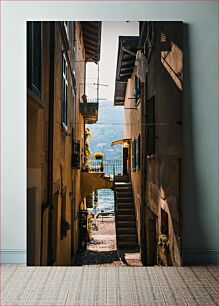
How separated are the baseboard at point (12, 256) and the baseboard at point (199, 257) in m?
1.50

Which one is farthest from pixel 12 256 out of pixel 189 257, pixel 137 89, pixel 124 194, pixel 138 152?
pixel 137 89

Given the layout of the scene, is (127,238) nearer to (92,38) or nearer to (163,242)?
(163,242)

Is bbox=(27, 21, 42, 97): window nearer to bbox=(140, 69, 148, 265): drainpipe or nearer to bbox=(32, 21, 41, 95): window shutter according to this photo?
bbox=(32, 21, 41, 95): window shutter

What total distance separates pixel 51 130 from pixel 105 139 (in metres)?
0.51

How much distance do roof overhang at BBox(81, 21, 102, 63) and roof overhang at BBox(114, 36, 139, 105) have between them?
21cm

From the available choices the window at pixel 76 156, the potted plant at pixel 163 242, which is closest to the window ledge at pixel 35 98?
the window at pixel 76 156

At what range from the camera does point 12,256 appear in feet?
15.7

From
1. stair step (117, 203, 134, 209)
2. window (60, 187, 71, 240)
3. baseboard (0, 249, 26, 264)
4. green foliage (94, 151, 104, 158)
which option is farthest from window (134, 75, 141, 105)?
baseboard (0, 249, 26, 264)

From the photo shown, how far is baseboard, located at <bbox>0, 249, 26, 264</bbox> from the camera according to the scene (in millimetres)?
4777

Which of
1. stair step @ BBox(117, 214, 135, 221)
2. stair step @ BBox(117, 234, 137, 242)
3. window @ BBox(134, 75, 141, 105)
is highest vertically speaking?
window @ BBox(134, 75, 141, 105)

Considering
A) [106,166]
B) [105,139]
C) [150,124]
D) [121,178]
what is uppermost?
[150,124]

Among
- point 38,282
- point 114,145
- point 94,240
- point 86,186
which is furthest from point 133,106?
point 38,282

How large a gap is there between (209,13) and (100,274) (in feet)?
8.38

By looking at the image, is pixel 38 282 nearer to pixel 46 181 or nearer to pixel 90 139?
pixel 46 181
